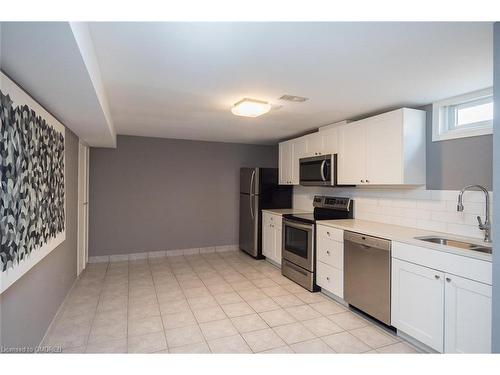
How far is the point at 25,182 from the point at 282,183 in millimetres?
3774

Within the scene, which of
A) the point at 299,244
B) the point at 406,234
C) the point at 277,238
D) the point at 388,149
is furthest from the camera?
the point at 277,238

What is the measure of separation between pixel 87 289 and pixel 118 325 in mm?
1215

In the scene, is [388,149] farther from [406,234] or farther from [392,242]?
[392,242]

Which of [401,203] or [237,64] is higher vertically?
[237,64]

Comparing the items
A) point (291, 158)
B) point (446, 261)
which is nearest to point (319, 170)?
point (291, 158)

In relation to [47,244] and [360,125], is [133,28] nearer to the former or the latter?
[47,244]

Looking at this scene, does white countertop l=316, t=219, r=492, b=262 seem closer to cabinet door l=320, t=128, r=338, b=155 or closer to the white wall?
the white wall

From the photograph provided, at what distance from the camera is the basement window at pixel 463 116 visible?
8.18 feet

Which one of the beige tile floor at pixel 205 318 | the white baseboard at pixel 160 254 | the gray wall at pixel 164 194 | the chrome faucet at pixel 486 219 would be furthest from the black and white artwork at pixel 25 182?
the chrome faucet at pixel 486 219

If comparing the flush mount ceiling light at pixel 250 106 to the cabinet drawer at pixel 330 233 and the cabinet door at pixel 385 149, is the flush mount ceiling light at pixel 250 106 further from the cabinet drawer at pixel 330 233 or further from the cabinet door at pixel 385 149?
the cabinet drawer at pixel 330 233

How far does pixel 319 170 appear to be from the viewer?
3857mm

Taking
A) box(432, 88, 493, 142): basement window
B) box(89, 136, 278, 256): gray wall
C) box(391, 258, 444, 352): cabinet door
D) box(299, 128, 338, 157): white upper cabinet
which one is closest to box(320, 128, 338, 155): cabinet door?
box(299, 128, 338, 157): white upper cabinet

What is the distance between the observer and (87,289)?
3.60 meters

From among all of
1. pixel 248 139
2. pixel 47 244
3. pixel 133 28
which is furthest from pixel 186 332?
pixel 248 139
